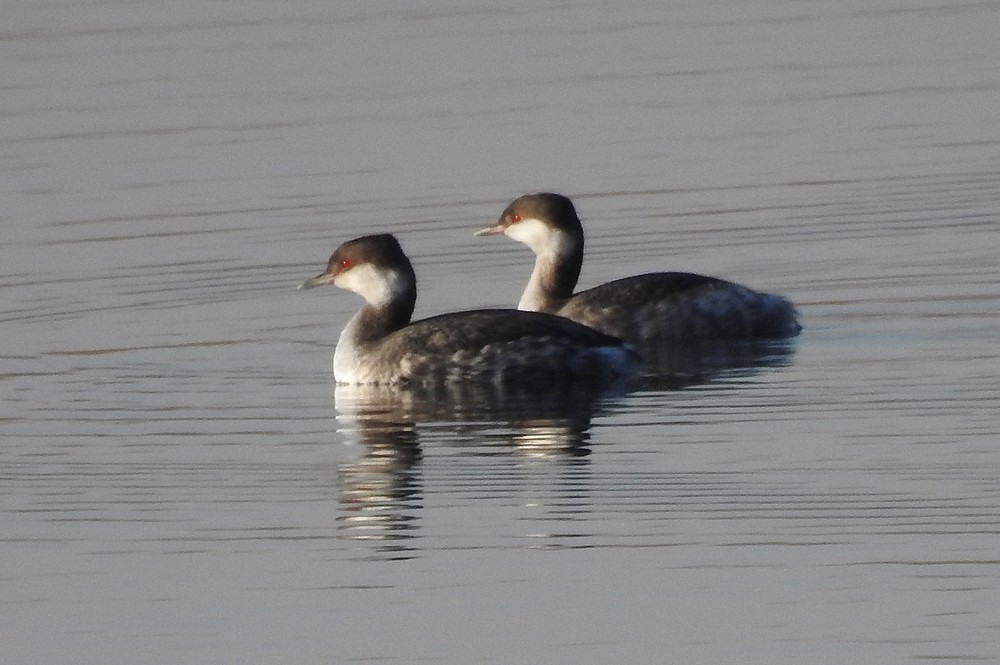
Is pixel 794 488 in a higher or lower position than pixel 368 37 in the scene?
lower

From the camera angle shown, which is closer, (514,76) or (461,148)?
(461,148)

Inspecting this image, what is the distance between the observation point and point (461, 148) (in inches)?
922

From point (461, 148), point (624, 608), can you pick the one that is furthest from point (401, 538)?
point (461, 148)

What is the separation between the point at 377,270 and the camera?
1572 cm

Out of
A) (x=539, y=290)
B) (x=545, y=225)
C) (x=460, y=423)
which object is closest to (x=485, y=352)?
(x=460, y=423)

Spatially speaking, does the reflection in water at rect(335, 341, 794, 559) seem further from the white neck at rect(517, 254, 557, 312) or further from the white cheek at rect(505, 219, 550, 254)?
the white cheek at rect(505, 219, 550, 254)

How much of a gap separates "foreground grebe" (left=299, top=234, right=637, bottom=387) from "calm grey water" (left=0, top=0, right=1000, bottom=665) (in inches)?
10.4

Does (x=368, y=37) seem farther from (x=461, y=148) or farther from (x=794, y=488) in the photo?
(x=794, y=488)

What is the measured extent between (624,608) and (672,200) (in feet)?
37.4

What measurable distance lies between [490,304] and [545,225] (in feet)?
2.59

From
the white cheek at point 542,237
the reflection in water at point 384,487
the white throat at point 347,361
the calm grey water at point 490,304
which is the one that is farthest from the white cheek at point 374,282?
the white cheek at point 542,237

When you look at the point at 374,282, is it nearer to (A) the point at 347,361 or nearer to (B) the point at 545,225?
(A) the point at 347,361

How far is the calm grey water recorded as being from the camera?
10070 mm

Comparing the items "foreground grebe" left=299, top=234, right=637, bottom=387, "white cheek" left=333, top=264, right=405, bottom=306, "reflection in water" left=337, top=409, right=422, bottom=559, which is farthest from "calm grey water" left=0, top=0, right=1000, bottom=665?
"white cheek" left=333, top=264, right=405, bottom=306
